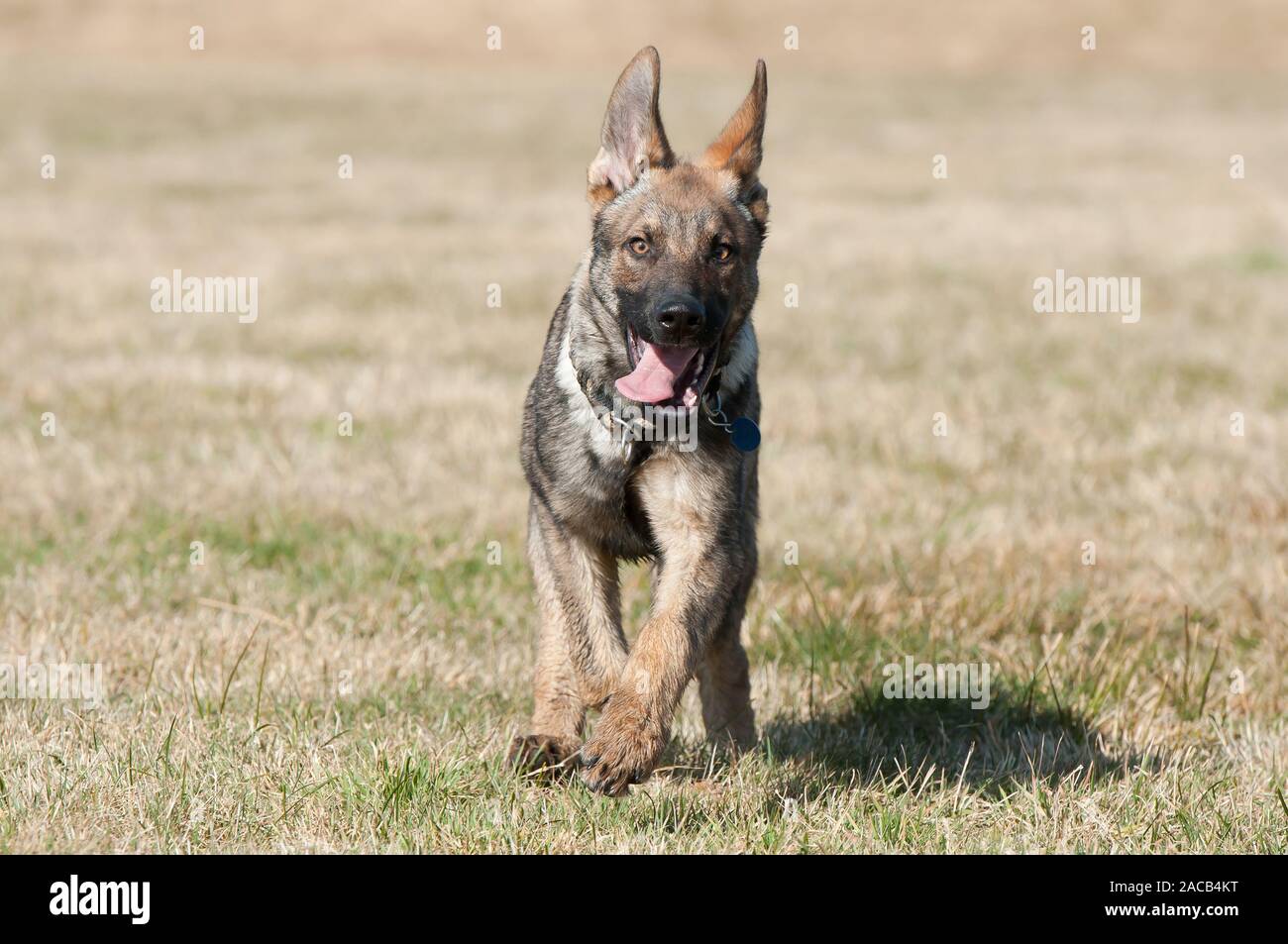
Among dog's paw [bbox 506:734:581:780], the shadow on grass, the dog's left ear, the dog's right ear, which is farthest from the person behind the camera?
the dog's left ear

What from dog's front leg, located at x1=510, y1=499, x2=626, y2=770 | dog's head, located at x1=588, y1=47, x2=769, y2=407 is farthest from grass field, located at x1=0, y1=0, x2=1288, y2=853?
dog's head, located at x1=588, y1=47, x2=769, y2=407

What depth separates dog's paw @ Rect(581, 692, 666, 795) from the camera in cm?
396

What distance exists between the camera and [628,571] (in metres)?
6.72

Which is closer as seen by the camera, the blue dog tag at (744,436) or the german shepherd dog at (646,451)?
the german shepherd dog at (646,451)

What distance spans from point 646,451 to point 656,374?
0.22m

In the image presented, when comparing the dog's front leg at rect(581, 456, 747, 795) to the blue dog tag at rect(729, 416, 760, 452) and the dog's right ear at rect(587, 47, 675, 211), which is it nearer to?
the blue dog tag at rect(729, 416, 760, 452)

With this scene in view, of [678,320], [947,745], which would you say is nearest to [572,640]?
[678,320]

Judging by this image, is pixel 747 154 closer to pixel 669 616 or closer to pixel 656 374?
pixel 656 374

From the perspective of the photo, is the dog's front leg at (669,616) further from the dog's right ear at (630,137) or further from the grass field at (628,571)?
the dog's right ear at (630,137)

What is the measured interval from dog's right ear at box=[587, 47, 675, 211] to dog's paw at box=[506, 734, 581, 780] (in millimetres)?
1702

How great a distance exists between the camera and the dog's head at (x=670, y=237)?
436 cm

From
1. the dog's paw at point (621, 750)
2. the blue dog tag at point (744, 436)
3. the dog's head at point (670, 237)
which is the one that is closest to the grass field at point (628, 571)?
the dog's paw at point (621, 750)

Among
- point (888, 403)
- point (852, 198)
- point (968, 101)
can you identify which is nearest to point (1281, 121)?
point (968, 101)

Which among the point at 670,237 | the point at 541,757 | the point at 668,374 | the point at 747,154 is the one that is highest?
the point at 747,154
